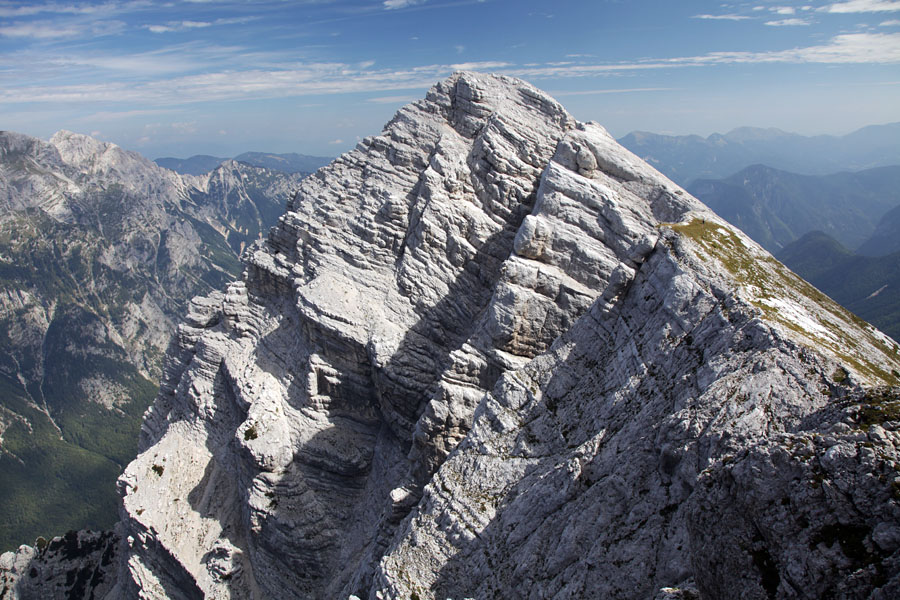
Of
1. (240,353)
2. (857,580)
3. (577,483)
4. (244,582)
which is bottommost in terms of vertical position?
(244,582)

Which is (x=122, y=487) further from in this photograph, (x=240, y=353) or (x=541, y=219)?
(x=541, y=219)

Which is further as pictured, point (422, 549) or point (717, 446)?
point (422, 549)

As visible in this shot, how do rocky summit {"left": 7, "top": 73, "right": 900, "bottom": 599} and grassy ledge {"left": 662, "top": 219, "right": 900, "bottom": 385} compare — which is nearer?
rocky summit {"left": 7, "top": 73, "right": 900, "bottom": 599}

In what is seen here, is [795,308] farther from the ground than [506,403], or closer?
farther from the ground

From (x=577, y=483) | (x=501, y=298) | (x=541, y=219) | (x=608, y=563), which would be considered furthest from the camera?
(x=541, y=219)

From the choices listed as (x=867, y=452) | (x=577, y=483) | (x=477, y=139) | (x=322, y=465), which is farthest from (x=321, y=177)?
(x=867, y=452)

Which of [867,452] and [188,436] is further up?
[867,452]

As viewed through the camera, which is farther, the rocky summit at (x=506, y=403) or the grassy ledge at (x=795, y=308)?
the grassy ledge at (x=795, y=308)

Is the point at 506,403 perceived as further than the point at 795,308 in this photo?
Yes
